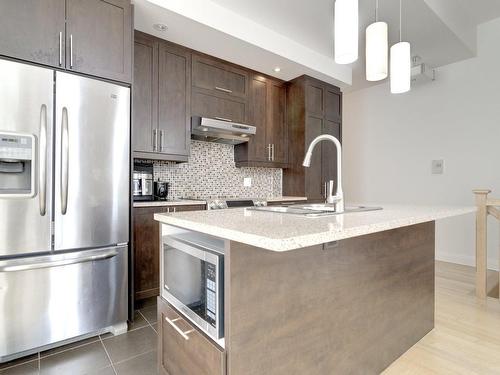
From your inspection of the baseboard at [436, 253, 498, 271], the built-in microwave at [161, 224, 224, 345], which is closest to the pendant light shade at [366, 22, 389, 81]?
the built-in microwave at [161, 224, 224, 345]

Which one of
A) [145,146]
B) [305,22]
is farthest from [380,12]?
[145,146]

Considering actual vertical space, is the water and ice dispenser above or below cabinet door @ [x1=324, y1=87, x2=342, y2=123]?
below

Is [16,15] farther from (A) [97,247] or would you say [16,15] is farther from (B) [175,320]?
(B) [175,320]

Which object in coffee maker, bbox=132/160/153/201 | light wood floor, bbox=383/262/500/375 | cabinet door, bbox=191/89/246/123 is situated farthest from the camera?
cabinet door, bbox=191/89/246/123

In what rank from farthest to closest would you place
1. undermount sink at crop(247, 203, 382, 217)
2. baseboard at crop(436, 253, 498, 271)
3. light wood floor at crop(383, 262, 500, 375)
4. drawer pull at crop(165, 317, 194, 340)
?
baseboard at crop(436, 253, 498, 271)
light wood floor at crop(383, 262, 500, 375)
undermount sink at crop(247, 203, 382, 217)
drawer pull at crop(165, 317, 194, 340)

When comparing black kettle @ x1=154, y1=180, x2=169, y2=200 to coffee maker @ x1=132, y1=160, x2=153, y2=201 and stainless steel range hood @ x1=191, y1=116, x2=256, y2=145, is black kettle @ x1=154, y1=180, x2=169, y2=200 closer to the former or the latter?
coffee maker @ x1=132, y1=160, x2=153, y2=201

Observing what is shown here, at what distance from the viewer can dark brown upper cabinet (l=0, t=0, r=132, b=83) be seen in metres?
1.66

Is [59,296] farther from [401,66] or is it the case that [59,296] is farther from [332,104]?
[332,104]

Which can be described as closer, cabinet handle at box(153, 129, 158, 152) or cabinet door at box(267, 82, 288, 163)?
cabinet handle at box(153, 129, 158, 152)

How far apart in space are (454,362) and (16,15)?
3312mm

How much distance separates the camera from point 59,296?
5.74 ft

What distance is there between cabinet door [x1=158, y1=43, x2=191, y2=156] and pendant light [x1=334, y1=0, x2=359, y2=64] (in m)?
1.87

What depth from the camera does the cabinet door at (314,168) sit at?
12.0 feet

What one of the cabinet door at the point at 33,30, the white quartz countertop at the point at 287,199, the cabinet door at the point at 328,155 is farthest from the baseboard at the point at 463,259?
the cabinet door at the point at 33,30
